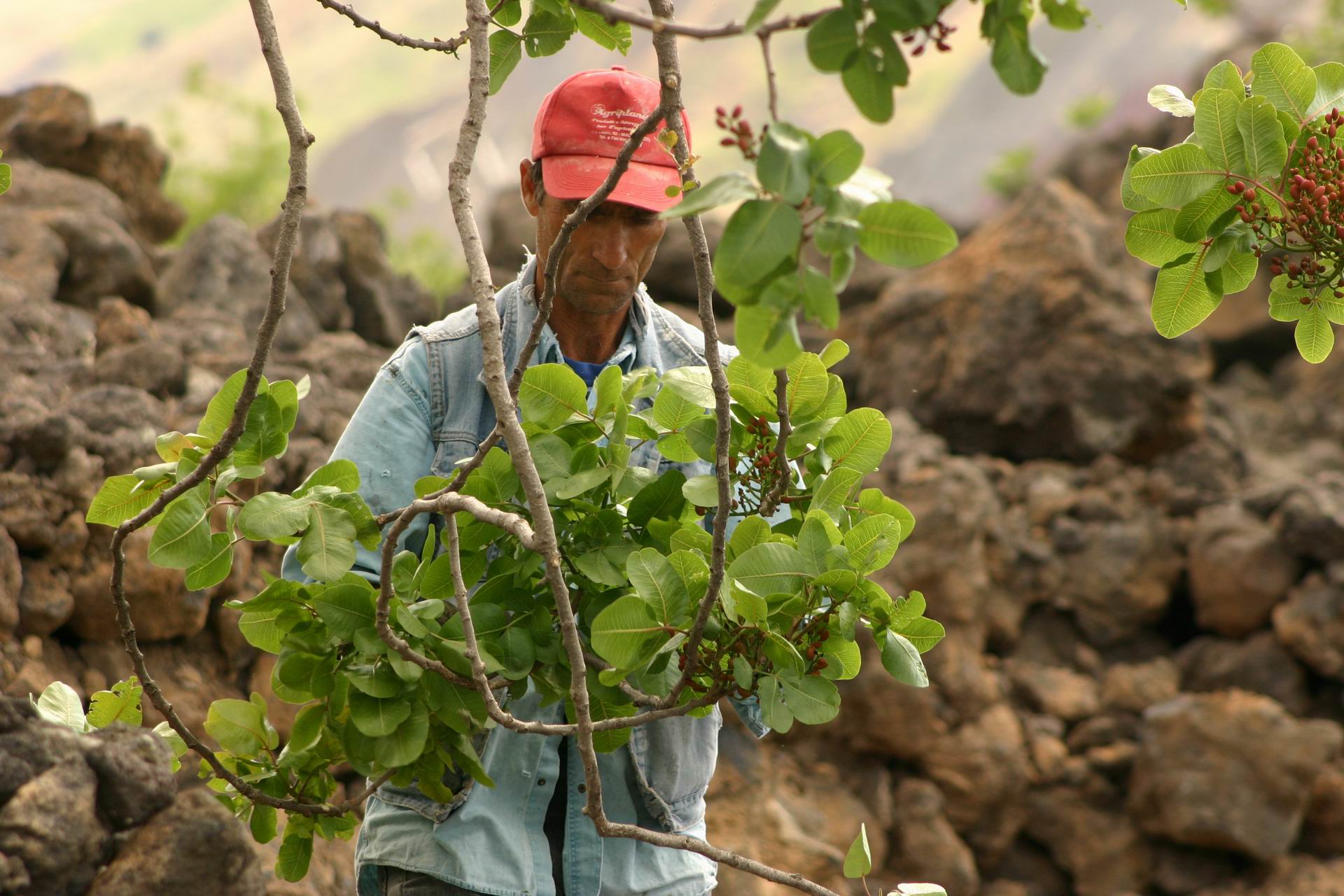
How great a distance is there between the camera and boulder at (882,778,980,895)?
5.45m

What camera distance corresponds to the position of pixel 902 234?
3.97 ft

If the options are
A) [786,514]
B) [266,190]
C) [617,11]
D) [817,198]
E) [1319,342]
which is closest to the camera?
[817,198]

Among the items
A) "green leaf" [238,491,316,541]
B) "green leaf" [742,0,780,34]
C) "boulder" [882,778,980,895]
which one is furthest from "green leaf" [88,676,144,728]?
"boulder" [882,778,980,895]

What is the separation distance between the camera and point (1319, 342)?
6.58 ft

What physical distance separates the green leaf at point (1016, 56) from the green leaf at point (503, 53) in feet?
3.36

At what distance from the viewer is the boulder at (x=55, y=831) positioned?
2.42 m

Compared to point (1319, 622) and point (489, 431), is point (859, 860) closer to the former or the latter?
point (489, 431)

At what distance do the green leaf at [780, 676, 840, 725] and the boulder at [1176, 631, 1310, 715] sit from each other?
522 centimetres

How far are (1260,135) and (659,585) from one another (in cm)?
99

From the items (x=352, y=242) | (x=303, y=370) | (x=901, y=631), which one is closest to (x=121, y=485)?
(x=901, y=631)

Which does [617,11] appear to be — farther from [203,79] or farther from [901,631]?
[203,79]

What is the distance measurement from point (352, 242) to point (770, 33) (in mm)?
5781

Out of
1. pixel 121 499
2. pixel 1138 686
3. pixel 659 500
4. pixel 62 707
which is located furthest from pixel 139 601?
Result: pixel 1138 686

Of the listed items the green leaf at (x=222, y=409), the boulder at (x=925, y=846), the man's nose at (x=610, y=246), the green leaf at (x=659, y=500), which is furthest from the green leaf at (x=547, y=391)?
the boulder at (x=925, y=846)
